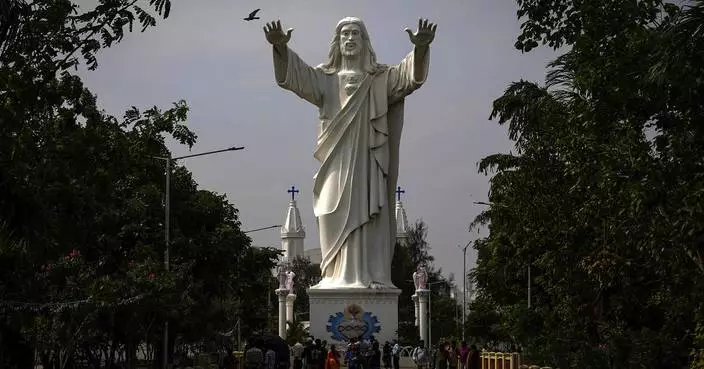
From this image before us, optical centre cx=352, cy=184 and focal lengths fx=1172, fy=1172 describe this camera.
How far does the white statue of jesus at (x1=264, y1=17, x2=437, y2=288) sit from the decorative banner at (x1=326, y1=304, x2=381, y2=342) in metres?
0.97

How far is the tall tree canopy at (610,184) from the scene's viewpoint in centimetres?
1895

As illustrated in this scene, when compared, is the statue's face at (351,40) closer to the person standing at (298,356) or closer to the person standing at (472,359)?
the person standing at (298,356)

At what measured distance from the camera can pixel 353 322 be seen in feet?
129

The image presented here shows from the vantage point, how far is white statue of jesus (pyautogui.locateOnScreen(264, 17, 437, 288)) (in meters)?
40.3

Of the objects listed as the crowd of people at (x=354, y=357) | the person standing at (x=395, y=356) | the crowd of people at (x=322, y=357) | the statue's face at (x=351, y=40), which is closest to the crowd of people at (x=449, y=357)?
the crowd of people at (x=354, y=357)

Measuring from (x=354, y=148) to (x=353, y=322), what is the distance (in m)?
5.99

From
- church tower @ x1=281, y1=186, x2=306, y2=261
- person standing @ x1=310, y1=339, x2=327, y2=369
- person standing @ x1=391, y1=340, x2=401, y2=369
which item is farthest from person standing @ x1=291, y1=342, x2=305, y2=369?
church tower @ x1=281, y1=186, x2=306, y2=261

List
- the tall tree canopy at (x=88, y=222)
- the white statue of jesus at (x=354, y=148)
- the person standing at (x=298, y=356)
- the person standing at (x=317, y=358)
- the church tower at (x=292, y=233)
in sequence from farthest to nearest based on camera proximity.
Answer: the church tower at (x=292, y=233) < the white statue of jesus at (x=354, y=148) < the person standing at (x=298, y=356) < the person standing at (x=317, y=358) < the tall tree canopy at (x=88, y=222)

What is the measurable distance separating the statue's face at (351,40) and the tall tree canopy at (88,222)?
6.79 metres

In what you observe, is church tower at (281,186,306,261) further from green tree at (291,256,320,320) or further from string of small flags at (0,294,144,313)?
string of small flags at (0,294,144,313)

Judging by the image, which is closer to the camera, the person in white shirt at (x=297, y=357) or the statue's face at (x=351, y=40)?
the person in white shirt at (x=297, y=357)

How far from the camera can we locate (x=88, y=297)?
24.2 metres

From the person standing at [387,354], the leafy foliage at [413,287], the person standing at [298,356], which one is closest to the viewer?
the person standing at [298,356]

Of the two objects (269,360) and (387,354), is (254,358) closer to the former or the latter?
(269,360)
